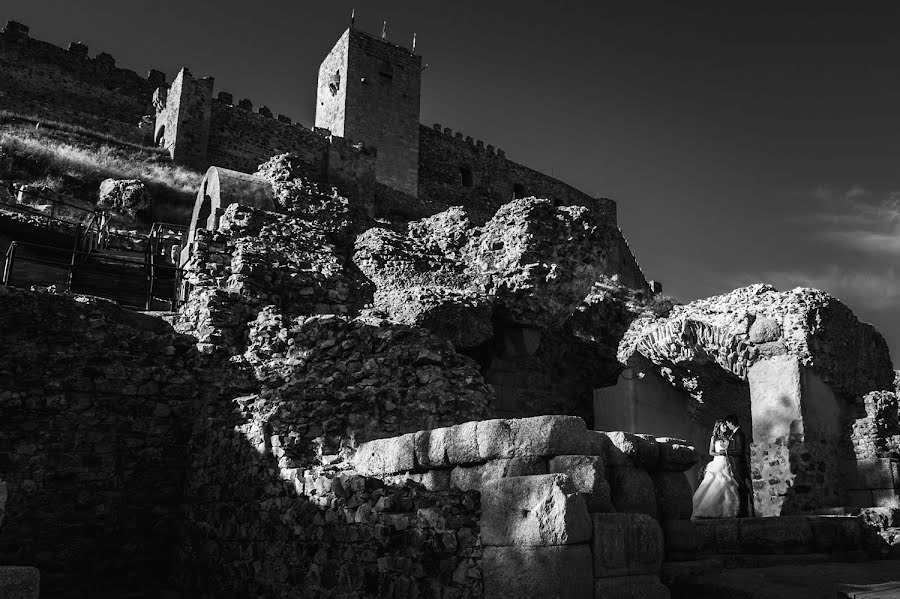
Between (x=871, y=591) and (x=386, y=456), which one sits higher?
(x=386, y=456)

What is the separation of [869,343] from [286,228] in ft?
29.0

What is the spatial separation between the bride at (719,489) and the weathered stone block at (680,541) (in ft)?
8.46

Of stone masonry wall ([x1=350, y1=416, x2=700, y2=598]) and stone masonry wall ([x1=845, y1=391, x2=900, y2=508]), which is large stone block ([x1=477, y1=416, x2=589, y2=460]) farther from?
stone masonry wall ([x1=845, y1=391, x2=900, y2=508])

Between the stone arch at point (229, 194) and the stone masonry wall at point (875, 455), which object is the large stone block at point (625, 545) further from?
the stone arch at point (229, 194)

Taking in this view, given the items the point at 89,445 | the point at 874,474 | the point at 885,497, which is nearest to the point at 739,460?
the point at 874,474

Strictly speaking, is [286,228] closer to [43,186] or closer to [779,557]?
[779,557]

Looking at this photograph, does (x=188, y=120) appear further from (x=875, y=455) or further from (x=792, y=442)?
(x=875, y=455)

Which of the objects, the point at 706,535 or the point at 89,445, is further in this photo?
the point at 89,445

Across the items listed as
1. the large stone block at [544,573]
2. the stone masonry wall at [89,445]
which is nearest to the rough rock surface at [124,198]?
the stone masonry wall at [89,445]

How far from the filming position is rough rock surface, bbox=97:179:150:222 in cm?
2006

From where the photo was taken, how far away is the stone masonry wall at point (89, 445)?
7711 millimetres

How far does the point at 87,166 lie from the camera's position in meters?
22.3

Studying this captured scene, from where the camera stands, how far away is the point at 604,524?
15.6ft

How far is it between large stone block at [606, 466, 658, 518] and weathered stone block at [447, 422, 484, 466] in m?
1.09
